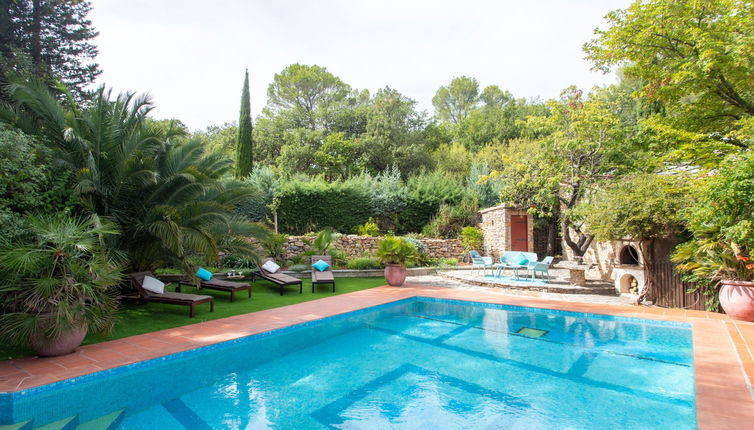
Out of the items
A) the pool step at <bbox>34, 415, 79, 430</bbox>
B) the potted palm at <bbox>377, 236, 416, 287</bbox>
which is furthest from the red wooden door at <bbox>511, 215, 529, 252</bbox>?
the pool step at <bbox>34, 415, 79, 430</bbox>

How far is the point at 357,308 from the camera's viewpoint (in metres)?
8.02

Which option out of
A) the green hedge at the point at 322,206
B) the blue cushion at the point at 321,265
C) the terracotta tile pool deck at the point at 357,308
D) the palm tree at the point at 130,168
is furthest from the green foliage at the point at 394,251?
the green hedge at the point at 322,206

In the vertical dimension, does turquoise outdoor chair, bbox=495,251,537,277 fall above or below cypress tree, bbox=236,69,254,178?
below

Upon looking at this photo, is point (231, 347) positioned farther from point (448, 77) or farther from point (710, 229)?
point (448, 77)

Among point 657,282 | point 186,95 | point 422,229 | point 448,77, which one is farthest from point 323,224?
point 448,77

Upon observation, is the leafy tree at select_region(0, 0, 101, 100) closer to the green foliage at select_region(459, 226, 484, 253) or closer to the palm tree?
the palm tree

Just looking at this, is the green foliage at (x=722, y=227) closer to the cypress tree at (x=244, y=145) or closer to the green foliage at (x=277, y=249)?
the green foliage at (x=277, y=249)

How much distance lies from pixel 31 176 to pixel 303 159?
2327 centimetres

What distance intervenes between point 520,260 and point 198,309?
9.23 meters

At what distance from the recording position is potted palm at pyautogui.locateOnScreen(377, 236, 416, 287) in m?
10.9

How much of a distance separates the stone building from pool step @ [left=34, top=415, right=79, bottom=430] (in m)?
15.3

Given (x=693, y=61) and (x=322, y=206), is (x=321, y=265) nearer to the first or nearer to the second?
(x=322, y=206)

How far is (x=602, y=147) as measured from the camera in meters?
12.9

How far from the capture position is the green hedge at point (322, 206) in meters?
16.8
